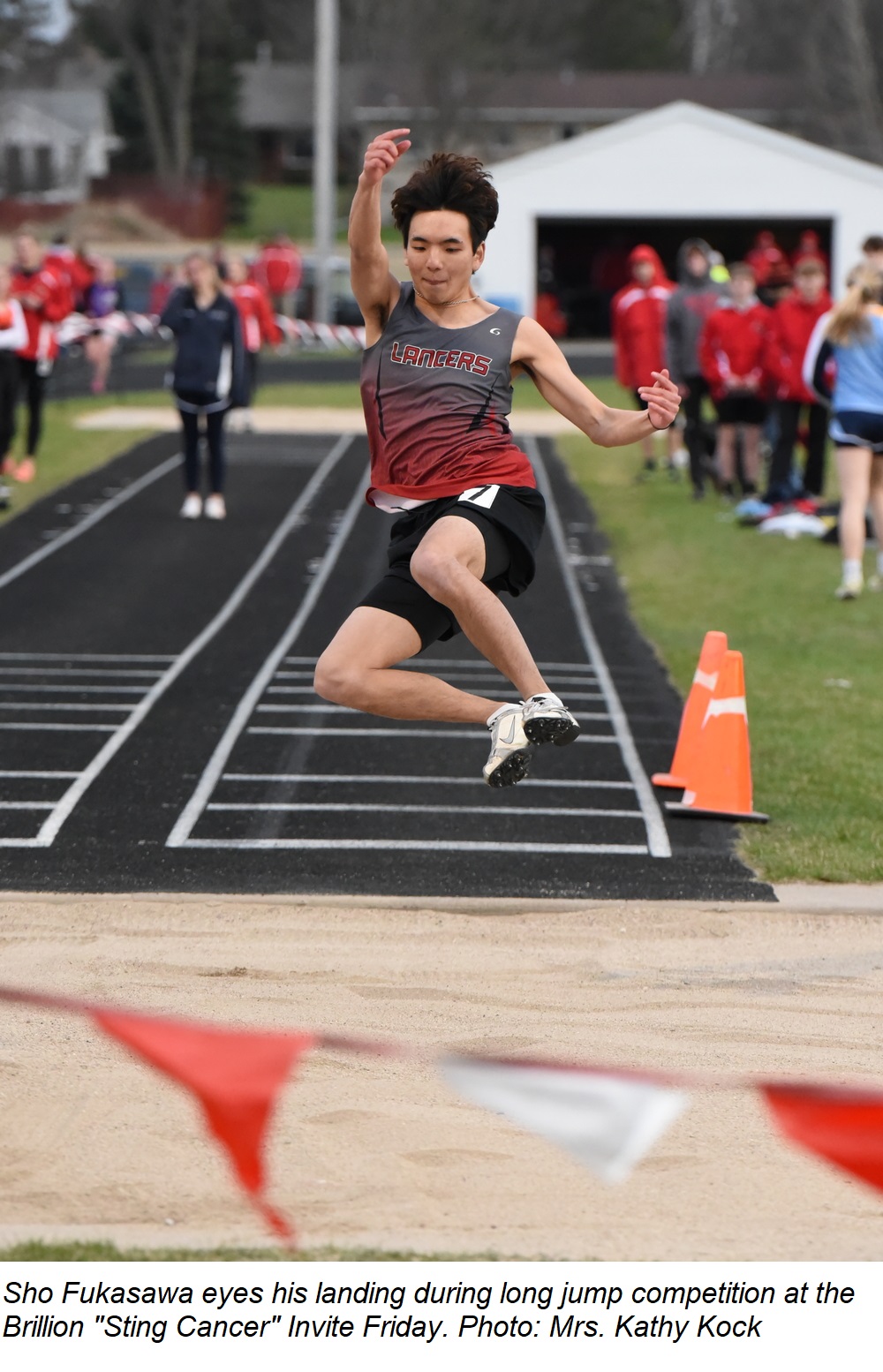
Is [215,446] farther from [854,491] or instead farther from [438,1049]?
[438,1049]

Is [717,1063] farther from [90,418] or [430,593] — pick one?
[90,418]

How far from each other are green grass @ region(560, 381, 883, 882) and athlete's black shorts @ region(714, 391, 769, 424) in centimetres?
85

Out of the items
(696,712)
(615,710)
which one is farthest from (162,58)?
(696,712)

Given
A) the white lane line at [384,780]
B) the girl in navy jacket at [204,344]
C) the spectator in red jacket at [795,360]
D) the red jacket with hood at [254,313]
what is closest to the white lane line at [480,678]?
the white lane line at [384,780]

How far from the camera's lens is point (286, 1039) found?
3830 mm

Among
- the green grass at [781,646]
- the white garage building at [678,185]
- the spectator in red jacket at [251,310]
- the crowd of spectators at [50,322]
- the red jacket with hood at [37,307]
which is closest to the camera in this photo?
the green grass at [781,646]

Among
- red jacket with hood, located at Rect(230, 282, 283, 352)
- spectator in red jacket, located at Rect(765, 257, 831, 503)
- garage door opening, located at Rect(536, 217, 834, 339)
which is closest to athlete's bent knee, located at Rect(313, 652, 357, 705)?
spectator in red jacket, located at Rect(765, 257, 831, 503)

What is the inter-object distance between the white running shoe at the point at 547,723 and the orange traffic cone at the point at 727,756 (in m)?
2.21

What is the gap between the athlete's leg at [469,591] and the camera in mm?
5156

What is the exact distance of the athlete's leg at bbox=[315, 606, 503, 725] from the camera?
17.2ft

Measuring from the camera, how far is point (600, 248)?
150 feet

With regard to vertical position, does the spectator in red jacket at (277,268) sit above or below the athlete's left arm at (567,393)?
below

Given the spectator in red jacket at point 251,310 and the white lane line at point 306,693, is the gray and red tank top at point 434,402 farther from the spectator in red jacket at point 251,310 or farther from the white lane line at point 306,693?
the spectator in red jacket at point 251,310

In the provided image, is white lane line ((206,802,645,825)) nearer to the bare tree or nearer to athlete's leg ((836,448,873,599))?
athlete's leg ((836,448,873,599))
